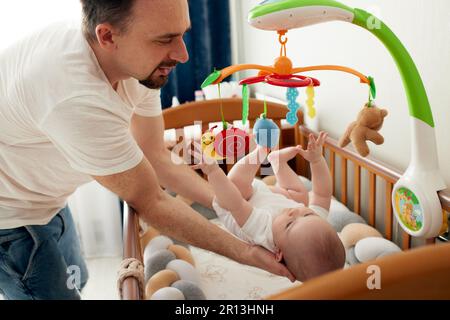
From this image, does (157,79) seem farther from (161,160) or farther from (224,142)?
(161,160)

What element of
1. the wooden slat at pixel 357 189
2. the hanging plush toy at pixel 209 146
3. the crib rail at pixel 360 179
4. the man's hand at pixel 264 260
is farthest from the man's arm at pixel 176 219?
the wooden slat at pixel 357 189

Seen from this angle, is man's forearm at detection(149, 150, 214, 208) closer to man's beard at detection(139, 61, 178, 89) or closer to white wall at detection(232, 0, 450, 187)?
man's beard at detection(139, 61, 178, 89)

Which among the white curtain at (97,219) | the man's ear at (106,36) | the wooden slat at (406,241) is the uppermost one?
the man's ear at (106,36)

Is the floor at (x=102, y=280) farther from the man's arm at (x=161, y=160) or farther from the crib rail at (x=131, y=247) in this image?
the crib rail at (x=131, y=247)

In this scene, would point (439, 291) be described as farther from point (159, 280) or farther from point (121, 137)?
point (159, 280)

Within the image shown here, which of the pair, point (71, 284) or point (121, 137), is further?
point (71, 284)

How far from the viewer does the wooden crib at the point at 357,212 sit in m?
0.40

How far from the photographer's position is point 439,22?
3.00 feet

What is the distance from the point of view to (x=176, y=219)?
0.88 m

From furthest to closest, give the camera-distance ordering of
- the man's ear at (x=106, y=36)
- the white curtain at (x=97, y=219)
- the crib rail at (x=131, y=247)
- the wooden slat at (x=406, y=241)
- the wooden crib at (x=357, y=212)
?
the white curtain at (x=97, y=219), the wooden slat at (x=406, y=241), the man's ear at (x=106, y=36), the crib rail at (x=131, y=247), the wooden crib at (x=357, y=212)

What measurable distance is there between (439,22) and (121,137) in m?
0.71

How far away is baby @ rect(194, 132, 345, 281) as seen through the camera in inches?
31.4
